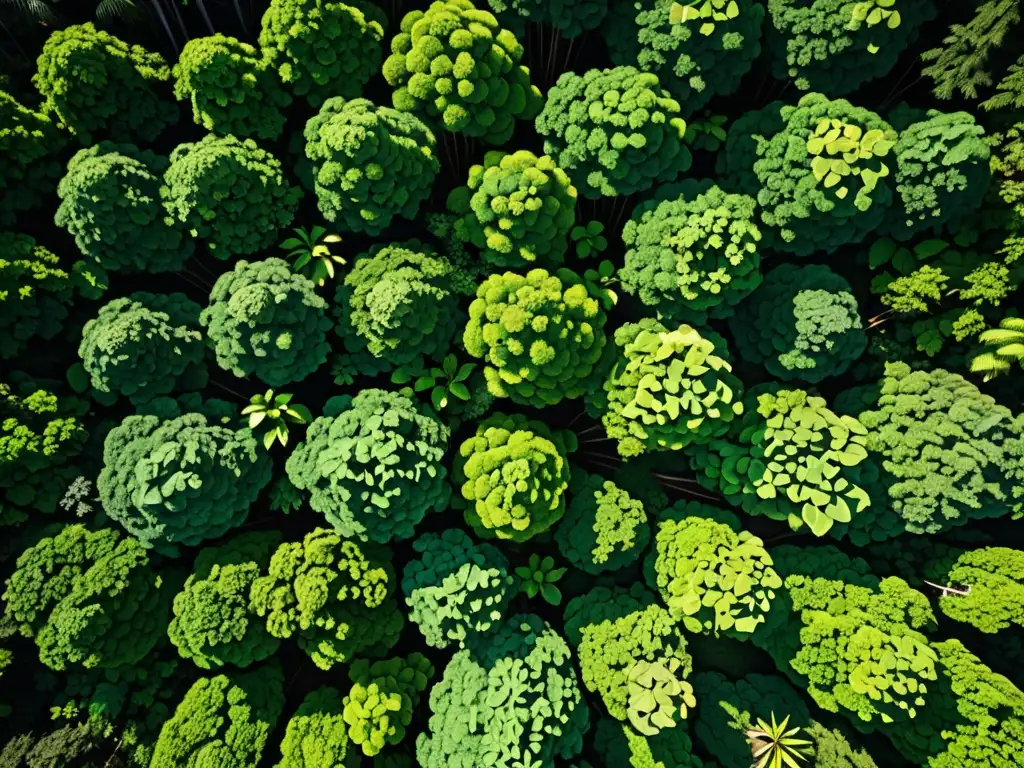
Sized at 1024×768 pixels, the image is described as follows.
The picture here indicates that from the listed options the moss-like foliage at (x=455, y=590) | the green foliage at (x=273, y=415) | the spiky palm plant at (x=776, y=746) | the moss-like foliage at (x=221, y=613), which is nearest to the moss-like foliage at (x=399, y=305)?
the green foliage at (x=273, y=415)

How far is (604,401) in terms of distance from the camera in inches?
350

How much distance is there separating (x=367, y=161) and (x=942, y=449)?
948 centimetres

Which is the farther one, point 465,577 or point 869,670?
point 465,577

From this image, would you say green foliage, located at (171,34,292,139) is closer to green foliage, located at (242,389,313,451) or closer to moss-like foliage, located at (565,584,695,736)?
green foliage, located at (242,389,313,451)

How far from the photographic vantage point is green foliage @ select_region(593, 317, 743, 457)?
8062mm

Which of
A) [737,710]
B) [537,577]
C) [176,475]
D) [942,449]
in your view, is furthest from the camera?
[537,577]

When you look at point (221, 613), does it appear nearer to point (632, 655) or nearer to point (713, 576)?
point (632, 655)

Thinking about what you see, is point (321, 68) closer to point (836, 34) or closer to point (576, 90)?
point (576, 90)

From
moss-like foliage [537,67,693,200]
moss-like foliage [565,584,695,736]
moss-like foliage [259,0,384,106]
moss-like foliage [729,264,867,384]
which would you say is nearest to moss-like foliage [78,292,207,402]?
moss-like foliage [259,0,384,106]

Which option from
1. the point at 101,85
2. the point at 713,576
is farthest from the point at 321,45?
the point at 713,576

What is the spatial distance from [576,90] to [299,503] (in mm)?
7972

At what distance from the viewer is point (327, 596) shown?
7.82 metres

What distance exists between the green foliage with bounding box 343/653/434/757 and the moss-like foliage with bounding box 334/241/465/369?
5007mm

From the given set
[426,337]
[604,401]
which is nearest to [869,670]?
[604,401]
